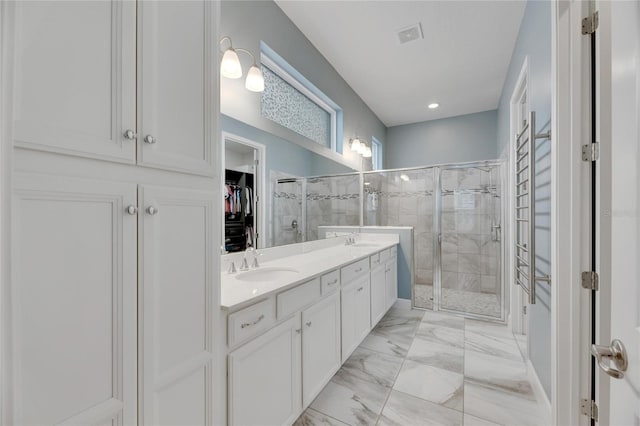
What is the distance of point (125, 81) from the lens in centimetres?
75

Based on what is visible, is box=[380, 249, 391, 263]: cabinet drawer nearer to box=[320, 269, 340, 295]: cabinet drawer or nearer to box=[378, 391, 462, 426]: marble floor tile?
box=[320, 269, 340, 295]: cabinet drawer

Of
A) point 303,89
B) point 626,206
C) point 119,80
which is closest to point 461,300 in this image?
point 303,89

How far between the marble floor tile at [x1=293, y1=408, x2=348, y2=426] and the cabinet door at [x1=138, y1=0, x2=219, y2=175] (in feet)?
4.82

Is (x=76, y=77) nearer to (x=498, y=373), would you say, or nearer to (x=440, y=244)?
(x=498, y=373)

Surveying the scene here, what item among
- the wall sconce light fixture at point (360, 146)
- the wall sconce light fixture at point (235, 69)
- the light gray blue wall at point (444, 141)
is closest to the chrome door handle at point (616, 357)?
the wall sconce light fixture at point (235, 69)

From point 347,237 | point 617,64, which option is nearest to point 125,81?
point 617,64

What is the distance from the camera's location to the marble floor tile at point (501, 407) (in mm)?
1584

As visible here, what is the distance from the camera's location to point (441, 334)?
2.71 m

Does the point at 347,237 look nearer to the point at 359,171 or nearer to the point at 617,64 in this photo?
the point at 359,171

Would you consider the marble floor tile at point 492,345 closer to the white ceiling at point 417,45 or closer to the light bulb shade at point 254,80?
the light bulb shade at point 254,80

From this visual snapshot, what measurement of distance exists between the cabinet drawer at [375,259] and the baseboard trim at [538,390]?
130cm

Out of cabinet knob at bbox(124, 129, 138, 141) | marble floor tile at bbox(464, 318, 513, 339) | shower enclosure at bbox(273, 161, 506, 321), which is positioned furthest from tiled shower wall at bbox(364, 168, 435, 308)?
cabinet knob at bbox(124, 129, 138, 141)

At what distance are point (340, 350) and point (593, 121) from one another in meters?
1.83

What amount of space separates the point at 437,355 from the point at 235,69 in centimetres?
259
